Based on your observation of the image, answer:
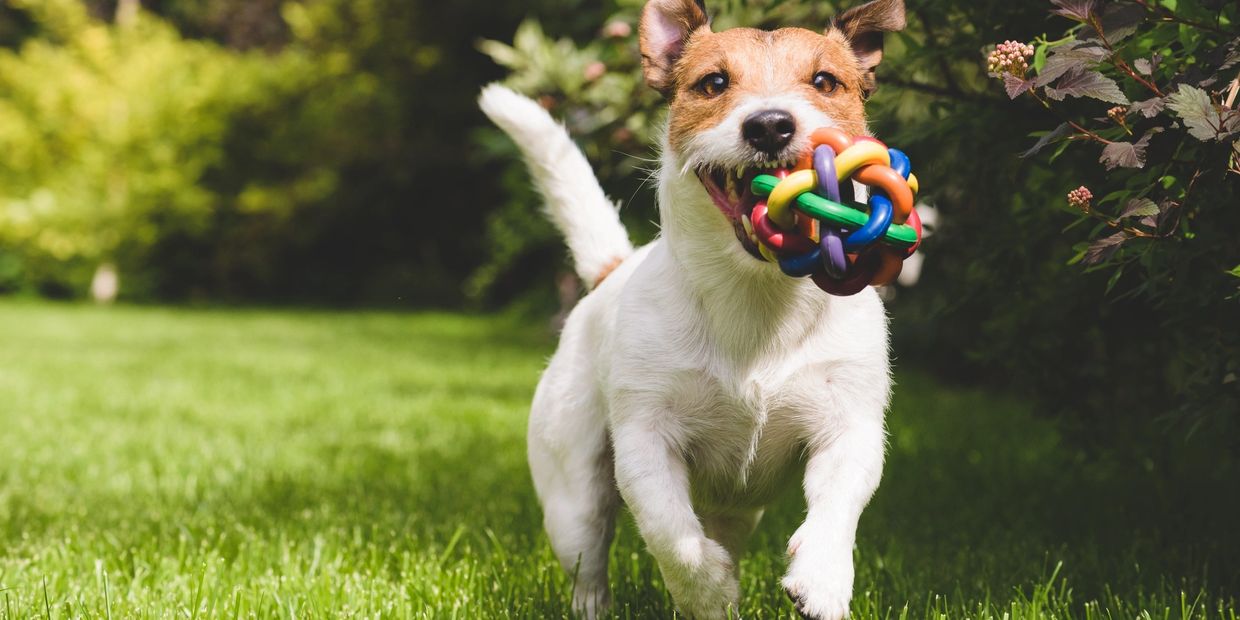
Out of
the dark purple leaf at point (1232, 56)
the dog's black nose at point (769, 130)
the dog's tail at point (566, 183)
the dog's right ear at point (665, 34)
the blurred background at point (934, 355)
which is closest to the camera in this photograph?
the dark purple leaf at point (1232, 56)

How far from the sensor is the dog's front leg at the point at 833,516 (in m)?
2.12

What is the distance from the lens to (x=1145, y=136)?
2.06 m

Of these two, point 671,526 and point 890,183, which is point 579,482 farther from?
point 890,183

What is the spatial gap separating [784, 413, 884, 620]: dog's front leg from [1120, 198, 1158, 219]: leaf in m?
0.69

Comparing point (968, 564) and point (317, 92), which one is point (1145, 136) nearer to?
point (968, 564)

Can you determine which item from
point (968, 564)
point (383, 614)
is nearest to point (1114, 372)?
point (968, 564)

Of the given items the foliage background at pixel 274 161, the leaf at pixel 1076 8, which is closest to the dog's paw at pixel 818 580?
the leaf at pixel 1076 8

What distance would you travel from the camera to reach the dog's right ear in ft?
9.00

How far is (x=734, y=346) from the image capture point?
8.26ft

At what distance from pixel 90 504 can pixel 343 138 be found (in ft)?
57.2

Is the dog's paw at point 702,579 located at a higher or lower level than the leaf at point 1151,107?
lower

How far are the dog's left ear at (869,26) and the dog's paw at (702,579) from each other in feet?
3.90

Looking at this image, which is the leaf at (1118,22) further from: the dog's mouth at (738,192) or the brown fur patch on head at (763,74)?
the dog's mouth at (738,192)

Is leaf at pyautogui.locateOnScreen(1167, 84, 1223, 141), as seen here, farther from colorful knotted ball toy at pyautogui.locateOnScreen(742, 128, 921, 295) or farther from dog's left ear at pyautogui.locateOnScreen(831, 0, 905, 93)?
dog's left ear at pyautogui.locateOnScreen(831, 0, 905, 93)
